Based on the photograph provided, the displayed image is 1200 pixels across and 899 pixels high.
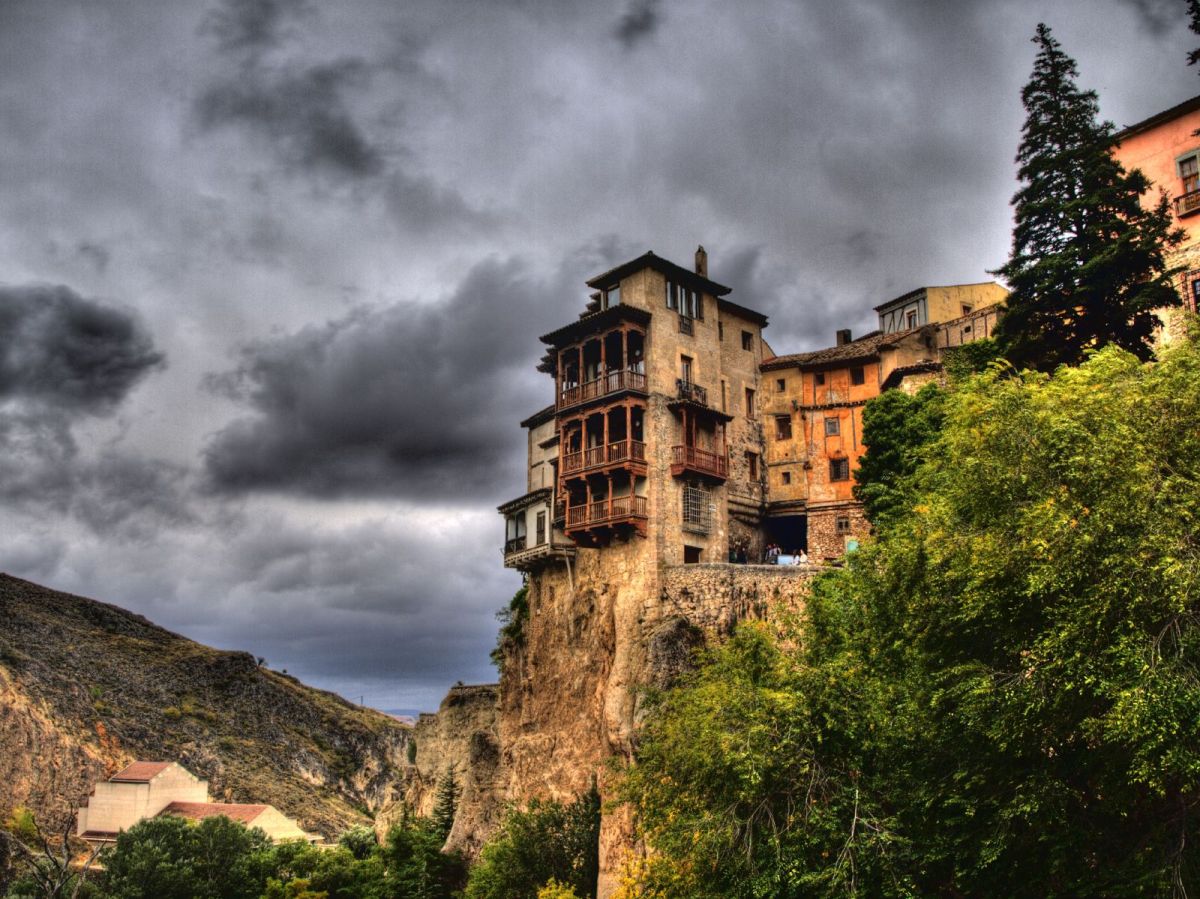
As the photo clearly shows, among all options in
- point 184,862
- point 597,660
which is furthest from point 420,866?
point 597,660

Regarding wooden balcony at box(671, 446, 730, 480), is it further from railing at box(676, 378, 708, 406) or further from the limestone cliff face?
the limestone cliff face

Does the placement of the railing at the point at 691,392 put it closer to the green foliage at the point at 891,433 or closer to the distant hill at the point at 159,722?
the green foliage at the point at 891,433

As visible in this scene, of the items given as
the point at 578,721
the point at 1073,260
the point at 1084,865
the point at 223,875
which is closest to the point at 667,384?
the point at 578,721

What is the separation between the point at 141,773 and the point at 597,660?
5573 centimetres

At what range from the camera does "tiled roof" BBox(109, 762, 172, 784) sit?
82188 millimetres

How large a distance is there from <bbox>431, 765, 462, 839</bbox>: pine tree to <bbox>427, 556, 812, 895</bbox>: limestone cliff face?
2.39 m

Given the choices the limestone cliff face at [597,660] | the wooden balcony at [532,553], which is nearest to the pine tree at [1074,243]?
the limestone cliff face at [597,660]

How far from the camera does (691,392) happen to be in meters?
48.9

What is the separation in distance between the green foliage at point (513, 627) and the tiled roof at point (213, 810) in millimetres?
26976

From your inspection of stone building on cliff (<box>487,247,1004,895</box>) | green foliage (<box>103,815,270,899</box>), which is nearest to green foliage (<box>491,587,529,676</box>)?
stone building on cliff (<box>487,247,1004,895</box>)

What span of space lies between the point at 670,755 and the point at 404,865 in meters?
26.7

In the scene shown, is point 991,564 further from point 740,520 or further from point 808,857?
point 740,520

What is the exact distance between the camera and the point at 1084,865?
19.0 metres

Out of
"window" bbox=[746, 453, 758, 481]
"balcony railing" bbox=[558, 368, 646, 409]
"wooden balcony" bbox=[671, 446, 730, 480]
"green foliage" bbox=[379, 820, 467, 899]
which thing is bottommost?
"green foliage" bbox=[379, 820, 467, 899]
